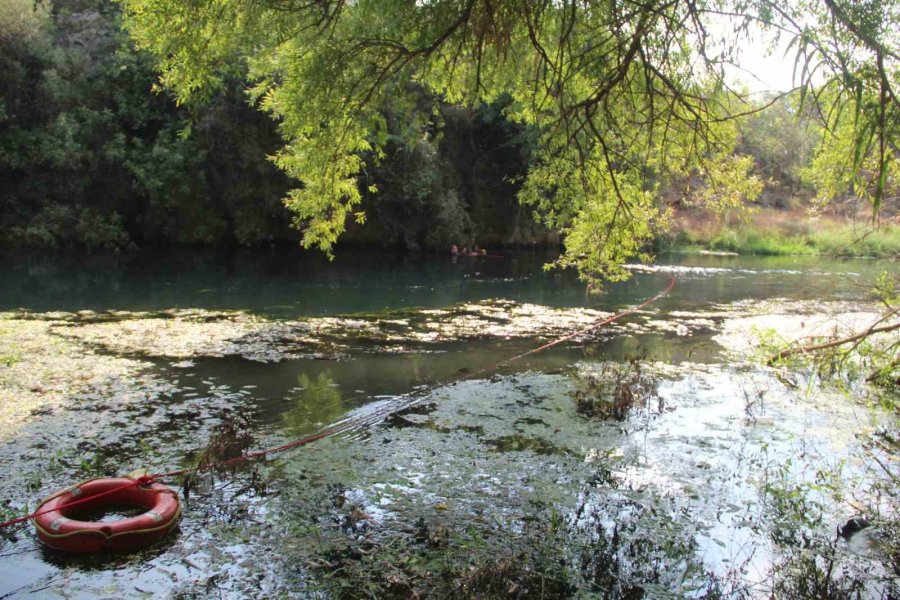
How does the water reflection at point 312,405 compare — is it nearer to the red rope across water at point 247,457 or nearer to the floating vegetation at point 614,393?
the red rope across water at point 247,457

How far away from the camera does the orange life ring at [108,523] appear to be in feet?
14.0

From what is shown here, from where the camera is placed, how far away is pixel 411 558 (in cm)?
429

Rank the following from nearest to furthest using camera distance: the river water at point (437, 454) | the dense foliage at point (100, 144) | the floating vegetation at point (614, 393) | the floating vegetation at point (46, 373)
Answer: the river water at point (437, 454)
the floating vegetation at point (46, 373)
the floating vegetation at point (614, 393)
the dense foliage at point (100, 144)

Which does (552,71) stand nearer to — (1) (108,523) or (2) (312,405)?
(2) (312,405)

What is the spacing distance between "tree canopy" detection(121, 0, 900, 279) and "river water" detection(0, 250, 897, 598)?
1952 millimetres

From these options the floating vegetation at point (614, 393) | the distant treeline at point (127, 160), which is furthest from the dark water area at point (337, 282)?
the floating vegetation at point (614, 393)

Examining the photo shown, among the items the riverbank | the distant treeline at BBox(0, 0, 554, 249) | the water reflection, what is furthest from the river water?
the riverbank

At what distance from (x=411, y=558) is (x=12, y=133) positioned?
77.1 ft

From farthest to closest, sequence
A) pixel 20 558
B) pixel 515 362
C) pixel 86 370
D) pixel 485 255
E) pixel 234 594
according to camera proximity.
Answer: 1. pixel 485 255
2. pixel 515 362
3. pixel 86 370
4. pixel 20 558
5. pixel 234 594

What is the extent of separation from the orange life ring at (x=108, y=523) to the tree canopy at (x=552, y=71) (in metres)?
3.45

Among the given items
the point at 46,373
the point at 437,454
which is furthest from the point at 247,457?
the point at 46,373

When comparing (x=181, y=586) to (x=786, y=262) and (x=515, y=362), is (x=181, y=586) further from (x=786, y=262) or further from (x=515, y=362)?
(x=786, y=262)

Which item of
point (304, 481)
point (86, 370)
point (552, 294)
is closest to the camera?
point (304, 481)

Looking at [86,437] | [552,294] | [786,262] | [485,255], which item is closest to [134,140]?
[485,255]
